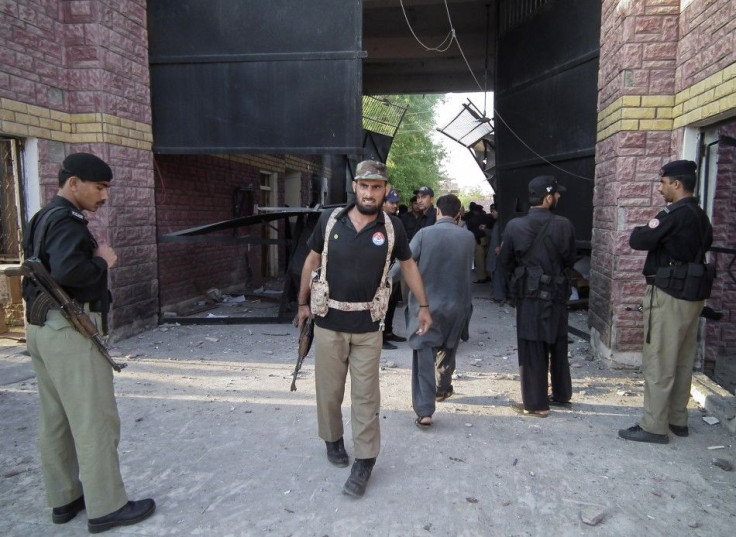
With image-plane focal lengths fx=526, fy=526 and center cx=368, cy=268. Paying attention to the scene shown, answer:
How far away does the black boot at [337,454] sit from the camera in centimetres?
331

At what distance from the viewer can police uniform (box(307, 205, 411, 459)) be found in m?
3.02

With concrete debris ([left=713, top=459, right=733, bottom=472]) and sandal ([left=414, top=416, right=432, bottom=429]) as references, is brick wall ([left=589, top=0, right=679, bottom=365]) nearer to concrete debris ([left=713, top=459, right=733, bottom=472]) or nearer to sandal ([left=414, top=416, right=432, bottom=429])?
concrete debris ([left=713, top=459, right=733, bottom=472])

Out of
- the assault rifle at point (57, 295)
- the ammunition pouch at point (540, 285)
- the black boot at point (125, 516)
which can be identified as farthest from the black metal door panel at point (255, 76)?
the black boot at point (125, 516)

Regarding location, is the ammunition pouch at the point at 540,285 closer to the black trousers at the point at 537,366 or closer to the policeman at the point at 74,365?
the black trousers at the point at 537,366

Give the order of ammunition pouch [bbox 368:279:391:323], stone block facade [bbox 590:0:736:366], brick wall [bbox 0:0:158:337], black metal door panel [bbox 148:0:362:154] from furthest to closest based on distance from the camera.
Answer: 1. black metal door panel [bbox 148:0:362:154]
2. brick wall [bbox 0:0:158:337]
3. stone block facade [bbox 590:0:736:366]
4. ammunition pouch [bbox 368:279:391:323]

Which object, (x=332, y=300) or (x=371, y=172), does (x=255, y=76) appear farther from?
(x=332, y=300)

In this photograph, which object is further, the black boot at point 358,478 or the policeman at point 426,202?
the policeman at point 426,202

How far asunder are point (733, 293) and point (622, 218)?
5.27 feet

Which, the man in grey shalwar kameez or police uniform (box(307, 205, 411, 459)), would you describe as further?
the man in grey shalwar kameez

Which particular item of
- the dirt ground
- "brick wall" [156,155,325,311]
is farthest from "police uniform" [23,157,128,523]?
"brick wall" [156,155,325,311]

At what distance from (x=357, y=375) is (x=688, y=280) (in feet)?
7.49

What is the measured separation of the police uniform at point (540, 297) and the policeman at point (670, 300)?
54 cm

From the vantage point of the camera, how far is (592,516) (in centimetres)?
274

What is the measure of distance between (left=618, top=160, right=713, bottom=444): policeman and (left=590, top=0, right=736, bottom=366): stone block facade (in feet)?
3.25
